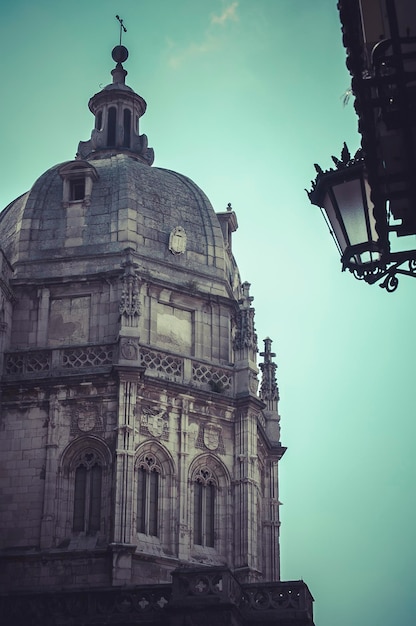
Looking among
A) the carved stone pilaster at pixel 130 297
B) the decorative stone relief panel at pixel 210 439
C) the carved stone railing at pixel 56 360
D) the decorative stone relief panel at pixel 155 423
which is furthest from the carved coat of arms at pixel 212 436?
the carved stone pilaster at pixel 130 297

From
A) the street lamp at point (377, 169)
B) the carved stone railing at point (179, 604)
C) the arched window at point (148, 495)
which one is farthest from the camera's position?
the arched window at point (148, 495)

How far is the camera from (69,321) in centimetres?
3797

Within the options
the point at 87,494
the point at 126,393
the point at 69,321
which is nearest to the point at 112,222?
the point at 69,321

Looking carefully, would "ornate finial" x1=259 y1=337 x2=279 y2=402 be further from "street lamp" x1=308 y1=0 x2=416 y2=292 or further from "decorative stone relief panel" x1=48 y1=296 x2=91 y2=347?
"street lamp" x1=308 y1=0 x2=416 y2=292

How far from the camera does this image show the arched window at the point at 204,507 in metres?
36.1

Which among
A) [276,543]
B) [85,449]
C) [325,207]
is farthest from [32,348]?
[325,207]

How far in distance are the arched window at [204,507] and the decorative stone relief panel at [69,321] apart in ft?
19.8

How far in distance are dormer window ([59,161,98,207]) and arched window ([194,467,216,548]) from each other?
11.4 meters

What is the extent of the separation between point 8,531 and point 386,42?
28240mm

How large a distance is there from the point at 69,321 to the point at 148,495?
672cm

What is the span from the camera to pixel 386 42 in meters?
8.95

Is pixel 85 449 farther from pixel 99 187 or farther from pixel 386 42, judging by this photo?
pixel 386 42

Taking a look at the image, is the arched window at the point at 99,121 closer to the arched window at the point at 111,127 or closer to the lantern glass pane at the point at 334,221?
the arched window at the point at 111,127

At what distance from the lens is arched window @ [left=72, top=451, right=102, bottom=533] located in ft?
114
